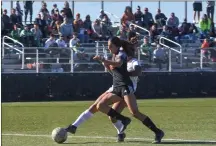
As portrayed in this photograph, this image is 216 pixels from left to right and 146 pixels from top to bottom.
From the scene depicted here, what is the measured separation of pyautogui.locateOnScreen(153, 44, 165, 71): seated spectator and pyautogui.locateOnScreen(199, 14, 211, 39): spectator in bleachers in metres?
6.52

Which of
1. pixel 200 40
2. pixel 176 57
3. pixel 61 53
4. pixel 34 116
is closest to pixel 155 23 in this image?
pixel 200 40

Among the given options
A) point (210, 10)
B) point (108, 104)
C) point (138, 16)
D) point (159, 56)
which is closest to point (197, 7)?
point (210, 10)

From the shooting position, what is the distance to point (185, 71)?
3166cm

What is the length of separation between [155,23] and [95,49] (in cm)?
636

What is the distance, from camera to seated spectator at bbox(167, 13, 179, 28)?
3731cm

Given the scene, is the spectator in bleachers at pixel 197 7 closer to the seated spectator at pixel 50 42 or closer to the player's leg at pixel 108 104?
the seated spectator at pixel 50 42

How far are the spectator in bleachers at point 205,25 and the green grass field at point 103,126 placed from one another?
1307 centimetres

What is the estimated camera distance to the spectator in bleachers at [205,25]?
3755 centimetres

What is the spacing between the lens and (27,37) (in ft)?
105

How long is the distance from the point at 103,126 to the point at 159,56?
1448cm

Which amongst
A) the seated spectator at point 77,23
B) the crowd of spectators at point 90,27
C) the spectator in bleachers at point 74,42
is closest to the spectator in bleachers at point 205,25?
the crowd of spectators at point 90,27

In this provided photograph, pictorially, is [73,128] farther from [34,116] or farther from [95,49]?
[95,49]

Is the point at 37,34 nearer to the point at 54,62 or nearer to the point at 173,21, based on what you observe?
the point at 54,62

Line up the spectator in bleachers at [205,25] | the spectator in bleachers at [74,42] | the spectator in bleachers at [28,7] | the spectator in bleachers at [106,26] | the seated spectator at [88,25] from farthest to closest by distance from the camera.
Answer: the spectator in bleachers at [205,25] < the spectator in bleachers at [106,26] < the spectator in bleachers at [28,7] < the seated spectator at [88,25] < the spectator in bleachers at [74,42]
